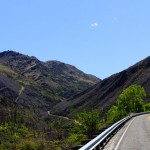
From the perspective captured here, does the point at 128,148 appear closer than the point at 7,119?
Yes

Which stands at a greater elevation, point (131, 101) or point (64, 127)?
point (131, 101)

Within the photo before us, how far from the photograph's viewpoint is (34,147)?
2062 centimetres

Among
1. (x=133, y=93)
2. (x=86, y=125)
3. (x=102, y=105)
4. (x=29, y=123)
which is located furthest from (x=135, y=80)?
(x=86, y=125)

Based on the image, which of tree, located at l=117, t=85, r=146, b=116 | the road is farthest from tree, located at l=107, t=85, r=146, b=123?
the road

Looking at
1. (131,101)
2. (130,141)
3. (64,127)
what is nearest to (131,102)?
(131,101)

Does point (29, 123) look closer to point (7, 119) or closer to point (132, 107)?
point (7, 119)

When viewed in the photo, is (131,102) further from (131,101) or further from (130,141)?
(130,141)

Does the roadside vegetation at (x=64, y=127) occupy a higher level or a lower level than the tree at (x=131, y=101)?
lower

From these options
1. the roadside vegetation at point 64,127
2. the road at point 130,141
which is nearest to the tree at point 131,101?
the roadside vegetation at point 64,127

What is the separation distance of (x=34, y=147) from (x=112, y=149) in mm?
7025

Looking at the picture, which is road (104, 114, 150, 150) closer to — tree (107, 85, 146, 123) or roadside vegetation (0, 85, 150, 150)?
roadside vegetation (0, 85, 150, 150)

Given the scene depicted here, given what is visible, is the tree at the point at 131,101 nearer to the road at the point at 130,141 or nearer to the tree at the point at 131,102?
the tree at the point at 131,102

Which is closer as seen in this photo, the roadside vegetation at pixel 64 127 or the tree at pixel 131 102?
the roadside vegetation at pixel 64 127

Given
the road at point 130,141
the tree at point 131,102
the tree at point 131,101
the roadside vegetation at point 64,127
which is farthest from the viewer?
the tree at point 131,101
